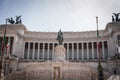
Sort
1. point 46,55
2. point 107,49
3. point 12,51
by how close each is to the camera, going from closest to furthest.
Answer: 1. point 12,51
2. point 107,49
3. point 46,55

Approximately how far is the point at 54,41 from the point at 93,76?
26.4 metres

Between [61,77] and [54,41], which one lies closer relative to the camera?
[61,77]

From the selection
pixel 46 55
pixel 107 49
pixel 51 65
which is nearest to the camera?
pixel 51 65

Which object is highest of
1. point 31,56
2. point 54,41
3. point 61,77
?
point 54,41

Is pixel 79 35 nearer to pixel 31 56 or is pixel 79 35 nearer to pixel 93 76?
pixel 31 56

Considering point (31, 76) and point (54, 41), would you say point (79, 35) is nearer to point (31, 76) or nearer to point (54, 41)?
point (54, 41)

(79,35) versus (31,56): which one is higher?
→ (79,35)

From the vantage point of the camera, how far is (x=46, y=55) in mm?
65125

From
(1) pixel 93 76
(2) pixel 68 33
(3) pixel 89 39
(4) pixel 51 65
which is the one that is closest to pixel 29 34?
(2) pixel 68 33

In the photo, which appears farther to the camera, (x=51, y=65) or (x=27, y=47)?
(x=27, y=47)

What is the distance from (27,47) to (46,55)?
21.2 feet

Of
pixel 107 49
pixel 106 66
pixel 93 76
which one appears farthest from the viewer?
pixel 107 49

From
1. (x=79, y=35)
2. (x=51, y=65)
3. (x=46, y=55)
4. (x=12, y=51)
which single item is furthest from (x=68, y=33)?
(x=51, y=65)

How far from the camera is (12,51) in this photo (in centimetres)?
5700
